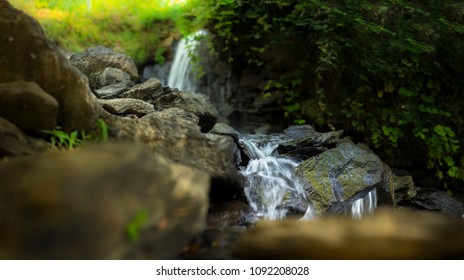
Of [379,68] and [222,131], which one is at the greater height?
[379,68]

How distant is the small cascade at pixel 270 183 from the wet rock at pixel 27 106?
225 centimetres

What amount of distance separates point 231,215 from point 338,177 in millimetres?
1925

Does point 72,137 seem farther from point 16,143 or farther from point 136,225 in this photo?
point 136,225

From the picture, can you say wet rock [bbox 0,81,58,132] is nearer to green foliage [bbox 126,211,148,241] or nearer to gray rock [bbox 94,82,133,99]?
green foliage [bbox 126,211,148,241]

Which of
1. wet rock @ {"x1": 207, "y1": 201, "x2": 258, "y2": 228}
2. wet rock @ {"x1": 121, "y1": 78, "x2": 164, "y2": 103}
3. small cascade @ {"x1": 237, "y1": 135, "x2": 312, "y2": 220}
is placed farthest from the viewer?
wet rock @ {"x1": 121, "y1": 78, "x2": 164, "y2": 103}

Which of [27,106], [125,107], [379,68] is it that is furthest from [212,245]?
[379,68]

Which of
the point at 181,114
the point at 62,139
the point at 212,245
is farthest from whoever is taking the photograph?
the point at 181,114

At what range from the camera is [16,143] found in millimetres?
2443

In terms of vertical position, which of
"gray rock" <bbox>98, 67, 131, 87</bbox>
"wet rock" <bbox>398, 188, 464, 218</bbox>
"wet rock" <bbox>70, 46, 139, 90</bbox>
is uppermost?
"wet rock" <bbox>70, 46, 139, 90</bbox>

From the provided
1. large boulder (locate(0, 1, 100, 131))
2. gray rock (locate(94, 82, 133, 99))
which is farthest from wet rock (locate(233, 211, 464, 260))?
gray rock (locate(94, 82, 133, 99))

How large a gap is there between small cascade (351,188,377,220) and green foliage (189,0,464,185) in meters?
1.92

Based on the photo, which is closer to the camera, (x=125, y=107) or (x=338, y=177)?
(x=125, y=107)

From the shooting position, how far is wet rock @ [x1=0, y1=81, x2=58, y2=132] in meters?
2.59
